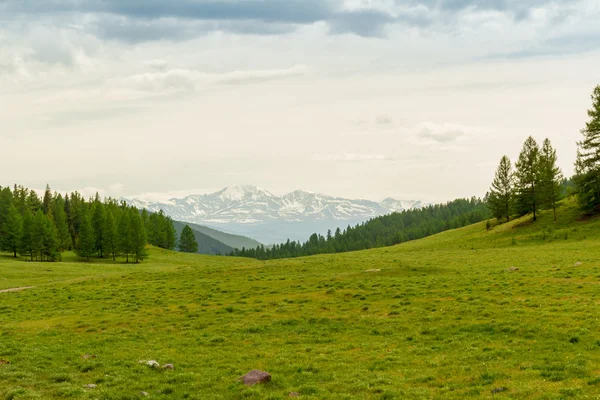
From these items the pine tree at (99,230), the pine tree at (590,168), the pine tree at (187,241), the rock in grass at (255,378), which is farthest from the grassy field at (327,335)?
the pine tree at (187,241)

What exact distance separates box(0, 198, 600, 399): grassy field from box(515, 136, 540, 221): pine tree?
3825cm

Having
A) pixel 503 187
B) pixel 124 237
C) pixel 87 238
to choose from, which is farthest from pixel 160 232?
pixel 503 187

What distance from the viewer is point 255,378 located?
18141 millimetres

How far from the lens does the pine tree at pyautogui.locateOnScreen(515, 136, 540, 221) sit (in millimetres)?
85312

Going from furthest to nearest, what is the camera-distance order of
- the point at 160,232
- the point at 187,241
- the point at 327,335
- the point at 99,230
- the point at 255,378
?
the point at 187,241, the point at 160,232, the point at 99,230, the point at 327,335, the point at 255,378

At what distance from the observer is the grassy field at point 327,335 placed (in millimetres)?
17328

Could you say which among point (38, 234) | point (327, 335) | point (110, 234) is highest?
point (38, 234)

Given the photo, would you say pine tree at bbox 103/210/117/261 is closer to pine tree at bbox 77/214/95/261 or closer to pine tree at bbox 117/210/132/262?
pine tree at bbox 117/210/132/262

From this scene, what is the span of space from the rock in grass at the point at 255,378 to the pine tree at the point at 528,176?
267ft

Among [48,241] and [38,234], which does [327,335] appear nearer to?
[38,234]

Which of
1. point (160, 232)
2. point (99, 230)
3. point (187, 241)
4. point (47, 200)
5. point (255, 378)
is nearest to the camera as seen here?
point (255, 378)

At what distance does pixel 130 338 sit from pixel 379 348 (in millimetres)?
15420

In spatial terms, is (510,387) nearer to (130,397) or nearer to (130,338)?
(130,397)

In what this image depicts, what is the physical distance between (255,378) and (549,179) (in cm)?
8233
